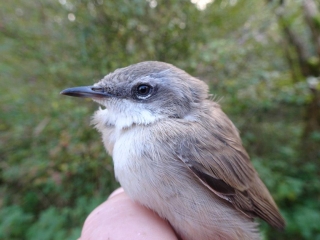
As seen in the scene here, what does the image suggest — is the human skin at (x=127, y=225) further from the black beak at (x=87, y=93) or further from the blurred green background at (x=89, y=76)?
the blurred green background at (x=89, y=76)

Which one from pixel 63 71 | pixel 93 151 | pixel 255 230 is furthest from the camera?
pixel 63 71

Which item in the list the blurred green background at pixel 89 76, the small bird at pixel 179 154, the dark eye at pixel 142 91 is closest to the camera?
the small bird at pixel 179 154

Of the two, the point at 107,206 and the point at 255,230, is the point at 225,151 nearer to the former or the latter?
the point at 255,230

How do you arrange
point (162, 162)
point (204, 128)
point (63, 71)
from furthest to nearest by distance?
point (63, 71)
point (204, 128)
point (162, 162)

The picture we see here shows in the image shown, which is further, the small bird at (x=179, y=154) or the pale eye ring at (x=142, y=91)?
the pale eye ring at (x=142, y=91)

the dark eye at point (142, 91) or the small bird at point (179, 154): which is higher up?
the dark eye at point (142, 91)

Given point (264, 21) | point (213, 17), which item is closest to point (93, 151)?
point (213, 17)

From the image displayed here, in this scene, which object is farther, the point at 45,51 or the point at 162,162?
the point at 45,51

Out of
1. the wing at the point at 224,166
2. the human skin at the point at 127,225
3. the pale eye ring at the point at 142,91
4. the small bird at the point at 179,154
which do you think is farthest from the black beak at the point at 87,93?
the human skin at the point at 127,225

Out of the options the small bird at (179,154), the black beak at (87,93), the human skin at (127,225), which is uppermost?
the black beak at (87,93)
